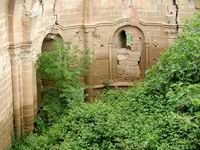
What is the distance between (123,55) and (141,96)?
18.4 ft

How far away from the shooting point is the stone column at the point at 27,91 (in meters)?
13.7

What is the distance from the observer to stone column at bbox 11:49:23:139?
43.4ft

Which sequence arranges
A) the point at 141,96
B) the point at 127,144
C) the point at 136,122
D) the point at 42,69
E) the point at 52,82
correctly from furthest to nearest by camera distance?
the point at 52,82
the point at 42,69
the point at 141,96
the point at 136,122
the point at 127,144

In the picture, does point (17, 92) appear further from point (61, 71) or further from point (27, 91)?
point (61, 71)

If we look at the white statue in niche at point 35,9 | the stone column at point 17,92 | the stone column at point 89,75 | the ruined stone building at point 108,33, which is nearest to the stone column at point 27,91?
the ruined stone building at point 108,33

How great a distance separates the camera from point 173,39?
1759 cm

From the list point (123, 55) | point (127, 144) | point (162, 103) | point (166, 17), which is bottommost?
point (127, 144)

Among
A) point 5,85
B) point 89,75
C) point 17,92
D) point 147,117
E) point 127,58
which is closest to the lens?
point 147,117

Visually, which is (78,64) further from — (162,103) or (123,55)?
(162,103)

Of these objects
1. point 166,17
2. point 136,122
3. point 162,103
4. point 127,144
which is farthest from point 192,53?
point 166,17

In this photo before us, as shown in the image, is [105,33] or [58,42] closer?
[58,42]

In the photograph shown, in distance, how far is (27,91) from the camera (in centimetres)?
1390

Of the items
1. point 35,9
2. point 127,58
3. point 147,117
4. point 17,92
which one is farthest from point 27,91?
point 127,58

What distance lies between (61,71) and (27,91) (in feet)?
4.18
